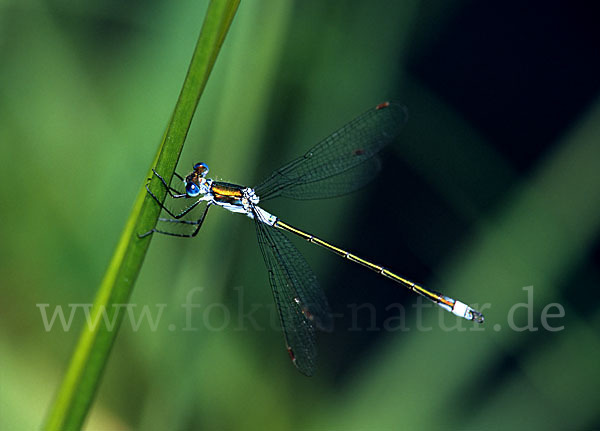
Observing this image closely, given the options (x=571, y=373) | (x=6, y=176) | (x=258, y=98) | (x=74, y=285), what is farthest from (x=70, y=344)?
(x=571, y=373)

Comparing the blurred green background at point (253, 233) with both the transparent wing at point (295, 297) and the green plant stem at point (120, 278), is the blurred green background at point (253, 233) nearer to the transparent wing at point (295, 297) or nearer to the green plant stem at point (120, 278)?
the transparent wing at point (295, 297)

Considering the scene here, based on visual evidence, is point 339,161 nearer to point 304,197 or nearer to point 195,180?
point 304,197

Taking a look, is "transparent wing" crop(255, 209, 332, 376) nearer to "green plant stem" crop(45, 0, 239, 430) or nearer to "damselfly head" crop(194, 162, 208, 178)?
"damselfly head" crop(194, 162, 208, 178)

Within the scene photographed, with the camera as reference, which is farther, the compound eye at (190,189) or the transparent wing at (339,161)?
the transparent wing at (339,161)

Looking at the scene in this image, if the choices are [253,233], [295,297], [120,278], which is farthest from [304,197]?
[120,278]

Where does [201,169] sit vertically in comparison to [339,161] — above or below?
below

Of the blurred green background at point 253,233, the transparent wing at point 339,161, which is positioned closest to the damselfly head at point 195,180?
the blurred green background at point 253,233
